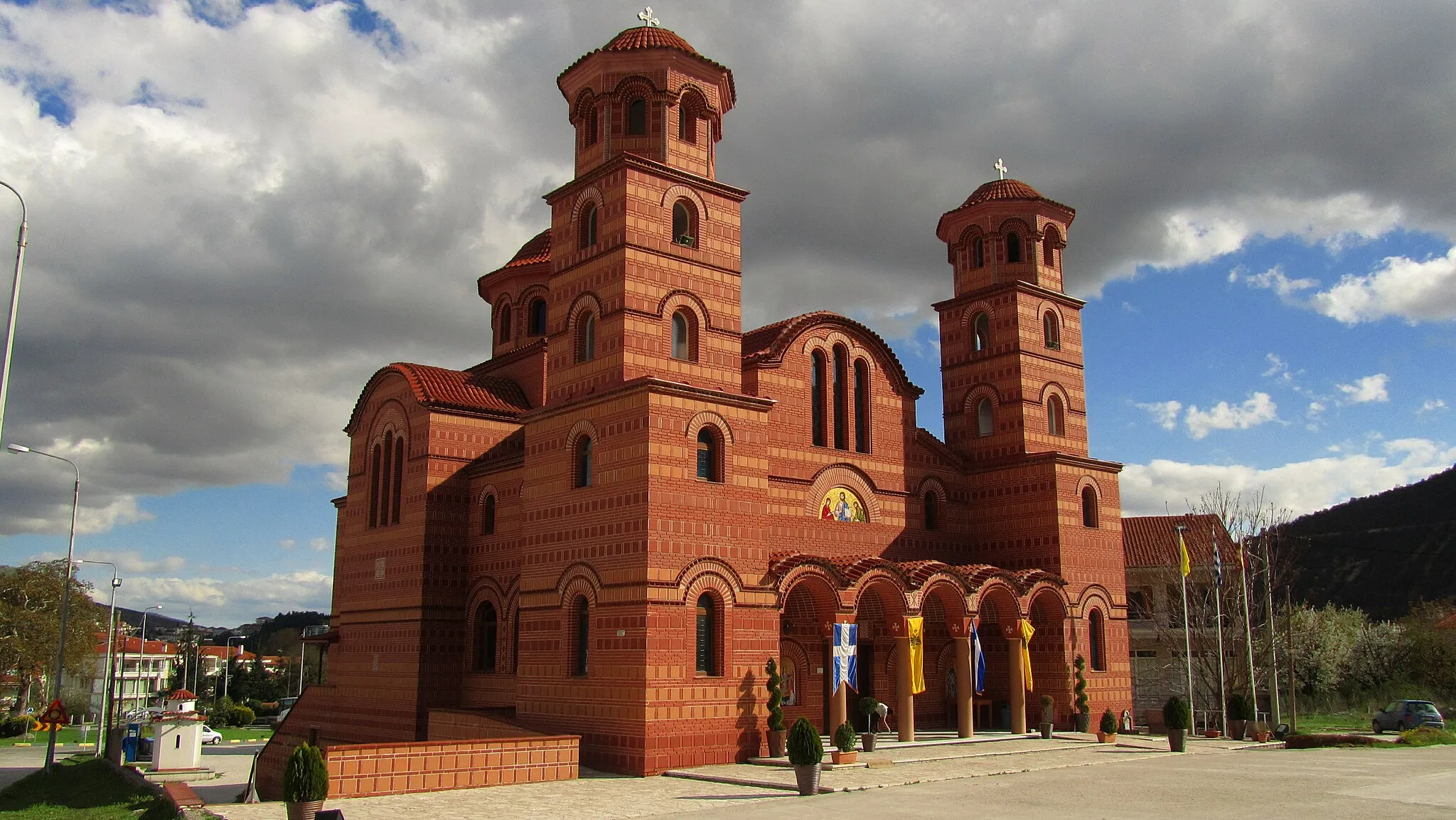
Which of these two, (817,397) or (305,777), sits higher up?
(817,397)

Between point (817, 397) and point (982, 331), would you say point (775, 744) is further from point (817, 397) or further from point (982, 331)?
point (982, 331)

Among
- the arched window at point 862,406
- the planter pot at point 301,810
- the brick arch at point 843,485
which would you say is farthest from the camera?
the arched window at point 862,406

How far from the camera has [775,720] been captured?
67.1 ft

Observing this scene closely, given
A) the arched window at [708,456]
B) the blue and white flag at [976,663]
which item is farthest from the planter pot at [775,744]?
the blue and white flag at [976,663]

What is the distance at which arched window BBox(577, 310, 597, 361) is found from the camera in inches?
868

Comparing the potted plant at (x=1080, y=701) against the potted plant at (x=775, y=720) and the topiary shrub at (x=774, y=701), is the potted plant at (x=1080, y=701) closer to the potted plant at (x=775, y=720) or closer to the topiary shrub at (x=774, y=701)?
the potted plant at (x=775, y=720)

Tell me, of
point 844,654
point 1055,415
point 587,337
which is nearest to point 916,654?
point 844,654

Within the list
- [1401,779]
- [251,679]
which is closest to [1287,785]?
[1401,779]

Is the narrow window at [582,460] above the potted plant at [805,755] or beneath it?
above

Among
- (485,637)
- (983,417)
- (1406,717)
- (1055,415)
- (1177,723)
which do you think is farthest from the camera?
(1406,717)

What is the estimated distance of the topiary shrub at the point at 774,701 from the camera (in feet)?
66.9

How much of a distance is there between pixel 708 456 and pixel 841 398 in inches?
252

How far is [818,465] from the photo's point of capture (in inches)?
1005

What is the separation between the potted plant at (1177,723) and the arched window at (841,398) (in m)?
9.15
